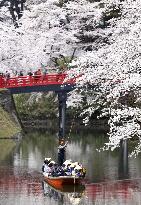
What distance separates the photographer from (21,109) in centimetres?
6044

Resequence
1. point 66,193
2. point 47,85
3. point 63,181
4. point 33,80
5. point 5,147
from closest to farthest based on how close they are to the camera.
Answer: point 66,193 < point 63,181 < point 5,147 < point 47,85 < point 33,80

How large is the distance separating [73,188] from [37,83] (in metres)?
19.1

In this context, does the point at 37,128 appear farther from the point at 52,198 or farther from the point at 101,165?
the point at 52,198

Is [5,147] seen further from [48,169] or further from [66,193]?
[66,193]

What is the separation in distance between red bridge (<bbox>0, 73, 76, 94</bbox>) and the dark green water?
445cm

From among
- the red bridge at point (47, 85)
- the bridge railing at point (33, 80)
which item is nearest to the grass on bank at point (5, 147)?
the red bridge at point (47, 85)

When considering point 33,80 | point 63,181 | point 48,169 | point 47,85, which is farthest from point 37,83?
point 63,181

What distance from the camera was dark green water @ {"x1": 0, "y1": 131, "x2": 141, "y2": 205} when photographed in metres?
25.3

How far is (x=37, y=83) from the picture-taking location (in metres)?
46.0

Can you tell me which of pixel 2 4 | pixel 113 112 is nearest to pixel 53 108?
pixel 2 4

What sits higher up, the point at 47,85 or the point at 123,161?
the point at 47,85

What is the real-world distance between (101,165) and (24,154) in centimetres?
749

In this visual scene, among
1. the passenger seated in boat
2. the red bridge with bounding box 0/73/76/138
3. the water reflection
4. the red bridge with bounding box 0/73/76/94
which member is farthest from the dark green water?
the red bridge with bounding box 0/73/76/94

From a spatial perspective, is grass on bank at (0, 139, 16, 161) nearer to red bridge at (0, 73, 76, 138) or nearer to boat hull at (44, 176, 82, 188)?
red bridge at (0, 73, 76, 138)
